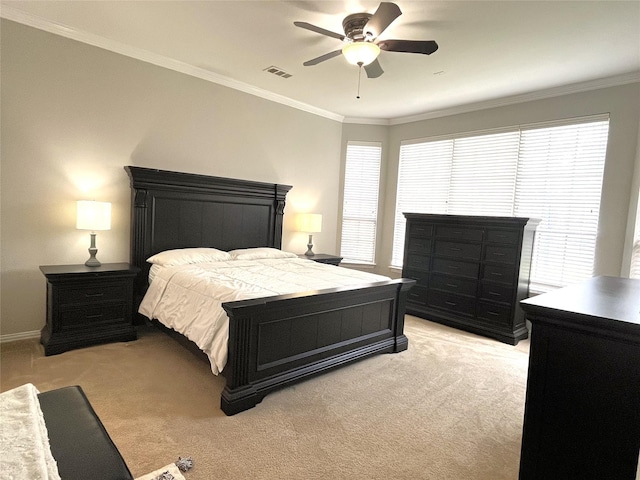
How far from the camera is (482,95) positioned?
4.30m

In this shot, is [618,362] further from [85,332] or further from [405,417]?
[85,332]

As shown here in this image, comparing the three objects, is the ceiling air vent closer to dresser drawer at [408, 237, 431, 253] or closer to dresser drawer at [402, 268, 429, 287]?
dresser drawer at [408, 237, 431, 253]

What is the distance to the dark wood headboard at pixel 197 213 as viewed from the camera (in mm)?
3598

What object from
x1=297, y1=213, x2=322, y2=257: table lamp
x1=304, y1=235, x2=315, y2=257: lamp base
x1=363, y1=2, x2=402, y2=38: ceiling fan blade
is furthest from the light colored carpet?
Result: x1=363, y1=2, x2=402, y2=38: ceiling fan blade

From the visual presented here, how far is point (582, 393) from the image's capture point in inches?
39.3

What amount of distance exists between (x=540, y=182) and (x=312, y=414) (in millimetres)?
3707

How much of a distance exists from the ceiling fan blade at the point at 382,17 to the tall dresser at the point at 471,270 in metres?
2.50

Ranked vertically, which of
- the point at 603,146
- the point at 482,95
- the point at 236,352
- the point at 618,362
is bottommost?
the point at 236,352

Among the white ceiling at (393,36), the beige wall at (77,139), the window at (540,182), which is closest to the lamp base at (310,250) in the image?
the beige wall at (77,139)

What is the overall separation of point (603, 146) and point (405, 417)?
3518 mm

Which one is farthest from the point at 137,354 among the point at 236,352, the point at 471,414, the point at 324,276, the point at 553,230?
the point at 553,230

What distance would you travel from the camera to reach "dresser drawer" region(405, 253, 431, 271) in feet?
15.1

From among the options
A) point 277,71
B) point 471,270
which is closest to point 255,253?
point 277,71

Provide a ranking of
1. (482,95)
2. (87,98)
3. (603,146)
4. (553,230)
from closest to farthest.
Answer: (87,98) < (603,146) < (553,230) < (482,95)
